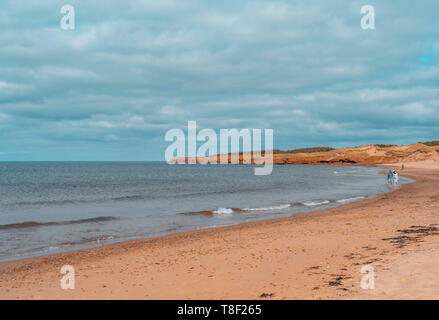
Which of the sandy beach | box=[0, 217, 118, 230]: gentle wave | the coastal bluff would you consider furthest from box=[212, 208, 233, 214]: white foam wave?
the coastal bluff

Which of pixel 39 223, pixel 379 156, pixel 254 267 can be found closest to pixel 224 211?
pixel 39 223

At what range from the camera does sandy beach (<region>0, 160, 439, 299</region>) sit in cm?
722

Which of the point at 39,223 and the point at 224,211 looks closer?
the point at 39,223

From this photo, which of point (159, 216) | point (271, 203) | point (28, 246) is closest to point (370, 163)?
point (271, 203)

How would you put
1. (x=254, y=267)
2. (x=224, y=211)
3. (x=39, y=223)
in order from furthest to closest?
1. (x=224, y=211)
2. (x=39, y=223)
3. (x=254, y=267)

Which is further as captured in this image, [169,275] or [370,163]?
[370,163]

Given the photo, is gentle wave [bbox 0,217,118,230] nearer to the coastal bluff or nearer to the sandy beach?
the sandy beach

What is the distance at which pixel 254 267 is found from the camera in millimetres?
9500

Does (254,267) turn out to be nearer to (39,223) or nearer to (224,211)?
(224,211)

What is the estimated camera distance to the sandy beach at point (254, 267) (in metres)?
7.22
